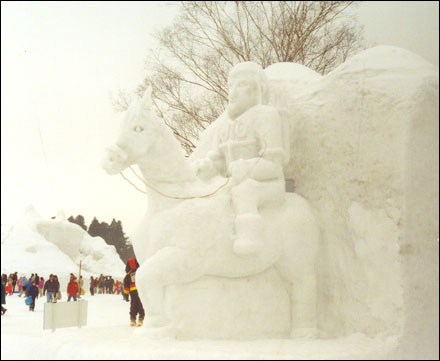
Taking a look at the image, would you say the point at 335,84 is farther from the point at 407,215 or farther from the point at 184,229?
the point at 184,229

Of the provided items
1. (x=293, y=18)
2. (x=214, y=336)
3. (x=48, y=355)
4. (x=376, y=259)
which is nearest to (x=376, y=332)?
(x=376, y=259)

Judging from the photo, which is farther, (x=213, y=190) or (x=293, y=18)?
(x=293, y=18)

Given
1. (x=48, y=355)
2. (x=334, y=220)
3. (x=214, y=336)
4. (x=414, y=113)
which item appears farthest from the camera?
(x=334, y=220)

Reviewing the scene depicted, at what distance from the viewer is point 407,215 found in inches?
153

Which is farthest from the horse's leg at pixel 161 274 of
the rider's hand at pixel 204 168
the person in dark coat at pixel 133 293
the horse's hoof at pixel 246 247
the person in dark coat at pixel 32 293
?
the person in dark coat at pixel 32 293

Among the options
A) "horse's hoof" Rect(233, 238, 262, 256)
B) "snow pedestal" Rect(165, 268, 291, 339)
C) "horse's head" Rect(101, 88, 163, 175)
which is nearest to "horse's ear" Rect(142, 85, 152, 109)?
"horse's head" Rect(101, 88, 163, 175)

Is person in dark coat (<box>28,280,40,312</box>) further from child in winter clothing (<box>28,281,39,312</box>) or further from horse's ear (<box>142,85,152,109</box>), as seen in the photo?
horse's ear (<box>142,85,152,109</box>)

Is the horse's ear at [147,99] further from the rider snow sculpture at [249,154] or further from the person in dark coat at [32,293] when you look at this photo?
the person in dark coat at [32,293]

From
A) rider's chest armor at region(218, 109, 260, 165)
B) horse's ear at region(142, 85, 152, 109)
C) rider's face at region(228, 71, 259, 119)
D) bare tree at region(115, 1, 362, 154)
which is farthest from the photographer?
bare tree at region(115, 1, 362, 154)

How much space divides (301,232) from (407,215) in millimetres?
896

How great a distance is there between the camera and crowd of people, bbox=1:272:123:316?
11.5 m

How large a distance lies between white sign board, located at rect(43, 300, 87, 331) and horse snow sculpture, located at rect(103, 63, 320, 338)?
3.66ft

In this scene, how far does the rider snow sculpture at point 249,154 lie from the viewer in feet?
13.9

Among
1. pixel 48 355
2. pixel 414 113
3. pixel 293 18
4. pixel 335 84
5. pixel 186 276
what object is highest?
pixel 293 18
